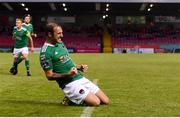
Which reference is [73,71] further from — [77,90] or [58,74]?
[77,90]

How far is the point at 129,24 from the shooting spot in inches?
2635

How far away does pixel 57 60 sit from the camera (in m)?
11.0

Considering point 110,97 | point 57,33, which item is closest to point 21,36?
point 110,97

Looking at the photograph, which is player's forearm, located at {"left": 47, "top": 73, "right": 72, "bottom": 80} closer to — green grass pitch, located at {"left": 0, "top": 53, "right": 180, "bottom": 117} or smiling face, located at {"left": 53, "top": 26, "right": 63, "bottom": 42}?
green grass pitch, located at {"left": 0, "top": 53, "right": 180, "bottom": 117}

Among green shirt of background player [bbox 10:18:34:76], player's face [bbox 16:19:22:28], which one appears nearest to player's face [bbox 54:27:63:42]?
player's face [bbox 16:19:22:28]

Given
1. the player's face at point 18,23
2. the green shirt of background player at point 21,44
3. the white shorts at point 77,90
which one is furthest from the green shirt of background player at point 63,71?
the green shirt of background player at point 21,44

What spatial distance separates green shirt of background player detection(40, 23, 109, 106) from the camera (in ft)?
35.4

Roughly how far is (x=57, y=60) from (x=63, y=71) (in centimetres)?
27

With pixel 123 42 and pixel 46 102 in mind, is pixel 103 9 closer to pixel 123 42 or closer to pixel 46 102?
pixel 123 42

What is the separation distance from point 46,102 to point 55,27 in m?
2.00

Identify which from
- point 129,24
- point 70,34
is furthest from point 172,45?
point 70,34

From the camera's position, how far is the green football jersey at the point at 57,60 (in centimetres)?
1080

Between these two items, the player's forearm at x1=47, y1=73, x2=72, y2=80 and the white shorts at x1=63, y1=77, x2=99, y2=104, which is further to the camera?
the white shorts at x1=63, y1=77, x2=99, y2=104

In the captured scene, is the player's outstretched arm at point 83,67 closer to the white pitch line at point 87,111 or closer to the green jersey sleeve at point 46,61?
the green jersey sleeve at point 46,61
